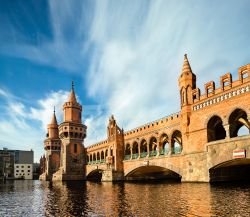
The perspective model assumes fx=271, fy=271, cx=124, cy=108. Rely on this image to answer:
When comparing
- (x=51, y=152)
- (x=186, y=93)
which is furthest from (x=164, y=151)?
(x=51, y=152)

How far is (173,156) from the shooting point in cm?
3228

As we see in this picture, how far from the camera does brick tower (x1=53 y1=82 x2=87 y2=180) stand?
208ft

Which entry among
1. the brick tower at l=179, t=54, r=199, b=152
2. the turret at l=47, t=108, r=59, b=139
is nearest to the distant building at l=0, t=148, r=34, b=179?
the turret at l=47, t=108, r=59, b=139

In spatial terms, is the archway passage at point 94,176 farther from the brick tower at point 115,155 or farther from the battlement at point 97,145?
the brick tower at point 115,155

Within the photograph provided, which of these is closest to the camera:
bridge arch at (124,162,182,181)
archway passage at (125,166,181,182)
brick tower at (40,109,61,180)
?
bridge arch at (124,162,182,181)

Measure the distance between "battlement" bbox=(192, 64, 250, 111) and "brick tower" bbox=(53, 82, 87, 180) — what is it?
4072 centimetres

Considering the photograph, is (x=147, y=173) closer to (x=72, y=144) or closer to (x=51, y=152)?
(x=72, y=144)

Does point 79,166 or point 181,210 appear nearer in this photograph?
point 181,210

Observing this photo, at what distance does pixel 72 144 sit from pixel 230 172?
4429 centimetres

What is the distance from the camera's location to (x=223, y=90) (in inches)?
1030

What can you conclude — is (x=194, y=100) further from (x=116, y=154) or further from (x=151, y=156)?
(x=116, y=154)

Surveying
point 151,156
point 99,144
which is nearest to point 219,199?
point 151,156

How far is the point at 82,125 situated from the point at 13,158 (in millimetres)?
60098

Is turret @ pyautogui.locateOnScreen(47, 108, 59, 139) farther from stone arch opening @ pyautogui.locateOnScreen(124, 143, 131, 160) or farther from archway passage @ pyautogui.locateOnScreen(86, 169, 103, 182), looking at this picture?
stone arch opening @ pyautogui.locateOnScreen(124, 143, 131, 160)
